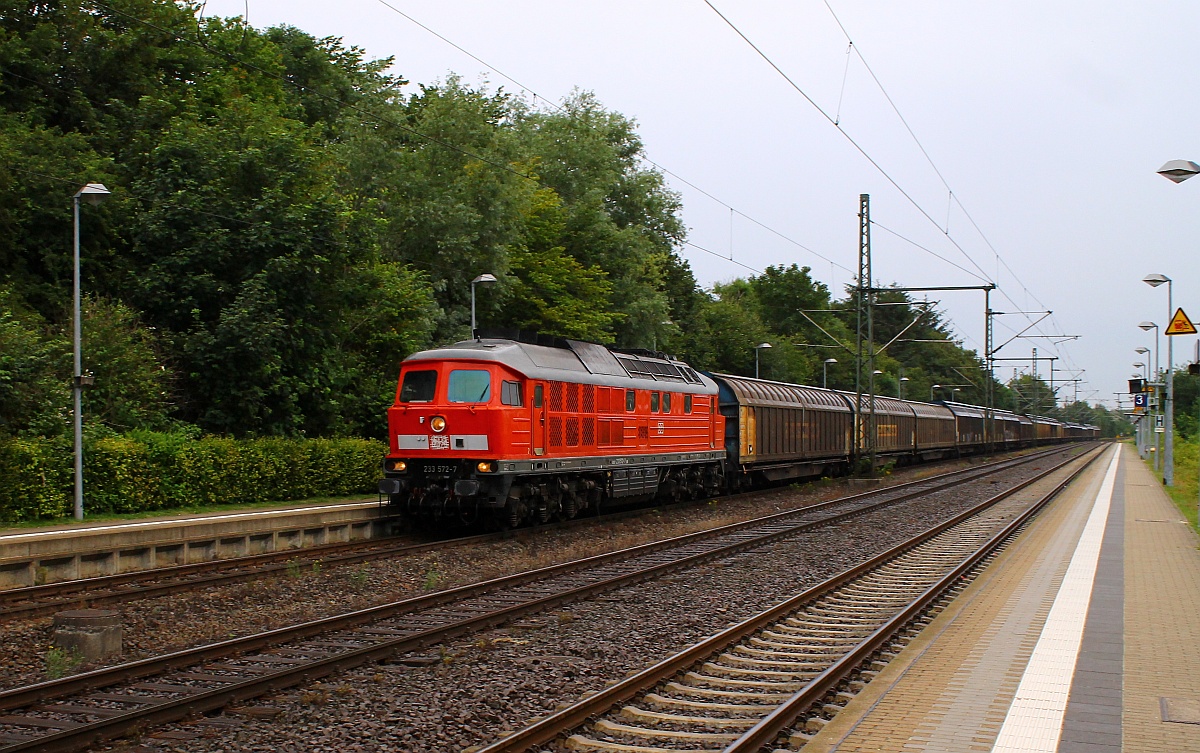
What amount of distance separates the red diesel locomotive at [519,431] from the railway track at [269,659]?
132 inches

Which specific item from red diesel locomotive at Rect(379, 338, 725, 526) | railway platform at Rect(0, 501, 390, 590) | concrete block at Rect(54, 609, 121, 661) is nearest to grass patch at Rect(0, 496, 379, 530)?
railway platform at Rect(0, 501, 390, 590)

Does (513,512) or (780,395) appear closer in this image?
(513,512)

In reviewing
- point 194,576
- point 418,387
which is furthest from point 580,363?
point 194,576

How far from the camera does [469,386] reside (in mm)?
19203

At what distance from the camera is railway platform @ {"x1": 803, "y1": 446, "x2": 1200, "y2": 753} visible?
7.31m

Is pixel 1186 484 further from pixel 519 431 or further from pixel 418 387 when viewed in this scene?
pixel 418 387

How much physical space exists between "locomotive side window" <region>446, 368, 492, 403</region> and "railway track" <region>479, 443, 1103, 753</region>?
719cm

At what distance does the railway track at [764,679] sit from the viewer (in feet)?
25.0

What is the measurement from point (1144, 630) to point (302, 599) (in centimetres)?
988

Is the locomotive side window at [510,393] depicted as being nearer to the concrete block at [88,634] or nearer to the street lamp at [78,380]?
the street lamp at [78,380]

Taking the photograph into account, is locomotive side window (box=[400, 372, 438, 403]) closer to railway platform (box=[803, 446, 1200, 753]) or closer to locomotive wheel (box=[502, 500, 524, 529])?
locomotive wheel (box=[502, 500, 524, 529])

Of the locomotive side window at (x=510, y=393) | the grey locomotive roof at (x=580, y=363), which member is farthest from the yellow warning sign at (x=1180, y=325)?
the locomotive side window at (x=510, y=393)

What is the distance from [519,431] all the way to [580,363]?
11.1 ft

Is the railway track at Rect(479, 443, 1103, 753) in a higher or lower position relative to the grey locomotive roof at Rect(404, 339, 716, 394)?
lower
